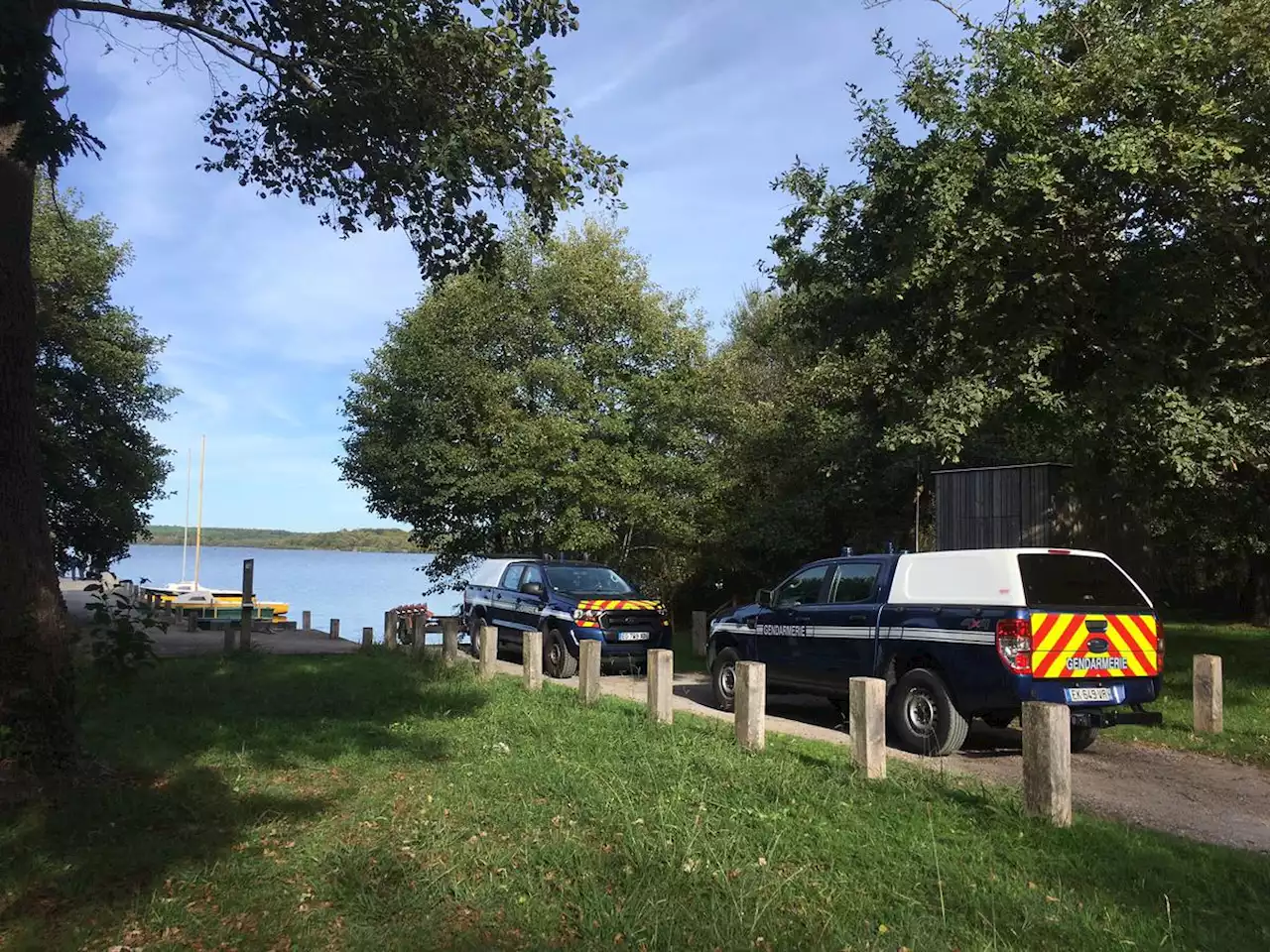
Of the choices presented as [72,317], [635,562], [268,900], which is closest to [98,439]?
[72,317]

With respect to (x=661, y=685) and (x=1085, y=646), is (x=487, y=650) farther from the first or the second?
(x=1085, y=646)

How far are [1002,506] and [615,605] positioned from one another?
7.12 m

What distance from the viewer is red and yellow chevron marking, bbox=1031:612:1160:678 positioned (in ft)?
25.2

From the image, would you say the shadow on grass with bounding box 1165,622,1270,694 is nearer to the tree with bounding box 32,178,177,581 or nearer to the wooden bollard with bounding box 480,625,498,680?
the wooden bollard with bounding box 480,625,498,680

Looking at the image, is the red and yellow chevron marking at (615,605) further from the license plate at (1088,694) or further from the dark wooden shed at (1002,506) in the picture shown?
the license plate at (1088,694)

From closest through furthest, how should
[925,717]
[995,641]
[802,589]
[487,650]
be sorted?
[995,641], [925,717], [802,589], [487,650]

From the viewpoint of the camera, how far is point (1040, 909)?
425cm

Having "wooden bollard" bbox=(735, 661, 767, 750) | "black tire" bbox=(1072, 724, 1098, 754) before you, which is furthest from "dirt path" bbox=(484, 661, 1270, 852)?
"wooden bollard" bbox=(735, 661, 767, 750)

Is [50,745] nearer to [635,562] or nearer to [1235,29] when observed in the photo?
[1235,29]

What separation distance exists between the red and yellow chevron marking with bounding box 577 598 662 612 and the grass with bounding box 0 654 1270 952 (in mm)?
6230

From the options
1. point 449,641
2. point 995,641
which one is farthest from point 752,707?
point 449,641

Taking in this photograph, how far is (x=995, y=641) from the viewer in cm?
773

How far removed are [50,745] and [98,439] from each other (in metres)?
17.1

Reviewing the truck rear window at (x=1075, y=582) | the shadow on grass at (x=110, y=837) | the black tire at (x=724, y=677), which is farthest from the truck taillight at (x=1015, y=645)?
the shadow on grass at (x=110, y=837)
